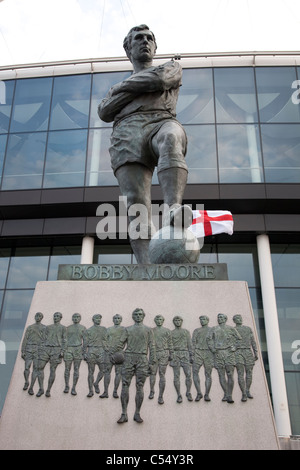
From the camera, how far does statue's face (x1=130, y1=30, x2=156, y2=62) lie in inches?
167

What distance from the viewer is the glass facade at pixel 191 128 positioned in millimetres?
14945

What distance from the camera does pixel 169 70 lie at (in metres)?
3.97

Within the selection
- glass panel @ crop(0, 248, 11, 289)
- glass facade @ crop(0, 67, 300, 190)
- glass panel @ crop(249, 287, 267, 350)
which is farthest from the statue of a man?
glass panel @ crop(0, 248, 11, 289)

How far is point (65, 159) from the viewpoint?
1552cm

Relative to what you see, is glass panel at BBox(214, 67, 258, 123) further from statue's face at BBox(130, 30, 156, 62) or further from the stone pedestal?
the stone pedestal

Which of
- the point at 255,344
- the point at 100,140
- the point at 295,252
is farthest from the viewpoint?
the point at 100,140

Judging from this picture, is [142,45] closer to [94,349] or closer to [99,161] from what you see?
[94,349]

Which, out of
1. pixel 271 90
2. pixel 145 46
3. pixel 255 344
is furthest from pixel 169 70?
pixel 271 90

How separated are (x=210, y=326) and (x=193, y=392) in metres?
0.44

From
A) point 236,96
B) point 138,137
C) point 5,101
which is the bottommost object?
point 138,137

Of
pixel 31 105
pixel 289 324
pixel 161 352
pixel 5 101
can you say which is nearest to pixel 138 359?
pixel 161 352

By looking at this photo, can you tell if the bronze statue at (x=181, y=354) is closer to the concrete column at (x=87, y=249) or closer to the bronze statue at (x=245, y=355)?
the bronze statue at (x=245, y=355)

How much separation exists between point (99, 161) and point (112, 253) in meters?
3.56

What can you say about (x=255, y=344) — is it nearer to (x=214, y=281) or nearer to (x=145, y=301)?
(x=214, y=281)
